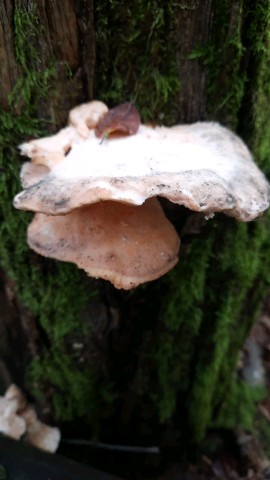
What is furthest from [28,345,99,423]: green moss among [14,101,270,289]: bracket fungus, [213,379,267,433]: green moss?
[14,101,270,289]: bracket fungus

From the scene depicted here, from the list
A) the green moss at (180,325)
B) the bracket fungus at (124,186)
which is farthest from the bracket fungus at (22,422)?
the bracket fungus at (124,186)

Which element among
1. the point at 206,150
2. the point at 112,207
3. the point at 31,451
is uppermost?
the point at 206,150

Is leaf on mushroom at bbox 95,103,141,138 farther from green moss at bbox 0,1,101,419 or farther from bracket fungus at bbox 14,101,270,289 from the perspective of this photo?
green moss at bbox 0,1,101,419

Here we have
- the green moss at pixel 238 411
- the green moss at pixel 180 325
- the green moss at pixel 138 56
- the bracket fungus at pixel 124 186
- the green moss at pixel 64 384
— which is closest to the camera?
the bracket fungus at pixel 124 186

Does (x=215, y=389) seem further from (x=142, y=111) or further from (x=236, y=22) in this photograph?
(x=236, y=22)

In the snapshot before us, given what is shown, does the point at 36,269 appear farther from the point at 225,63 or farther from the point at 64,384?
the point at 225,63

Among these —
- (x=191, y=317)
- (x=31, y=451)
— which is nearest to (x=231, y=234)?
(x=191, y=317)

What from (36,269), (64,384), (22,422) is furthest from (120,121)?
(64,384)

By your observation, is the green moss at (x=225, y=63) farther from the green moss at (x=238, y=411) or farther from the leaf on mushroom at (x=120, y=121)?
the green moss at (x=238, y=411)
